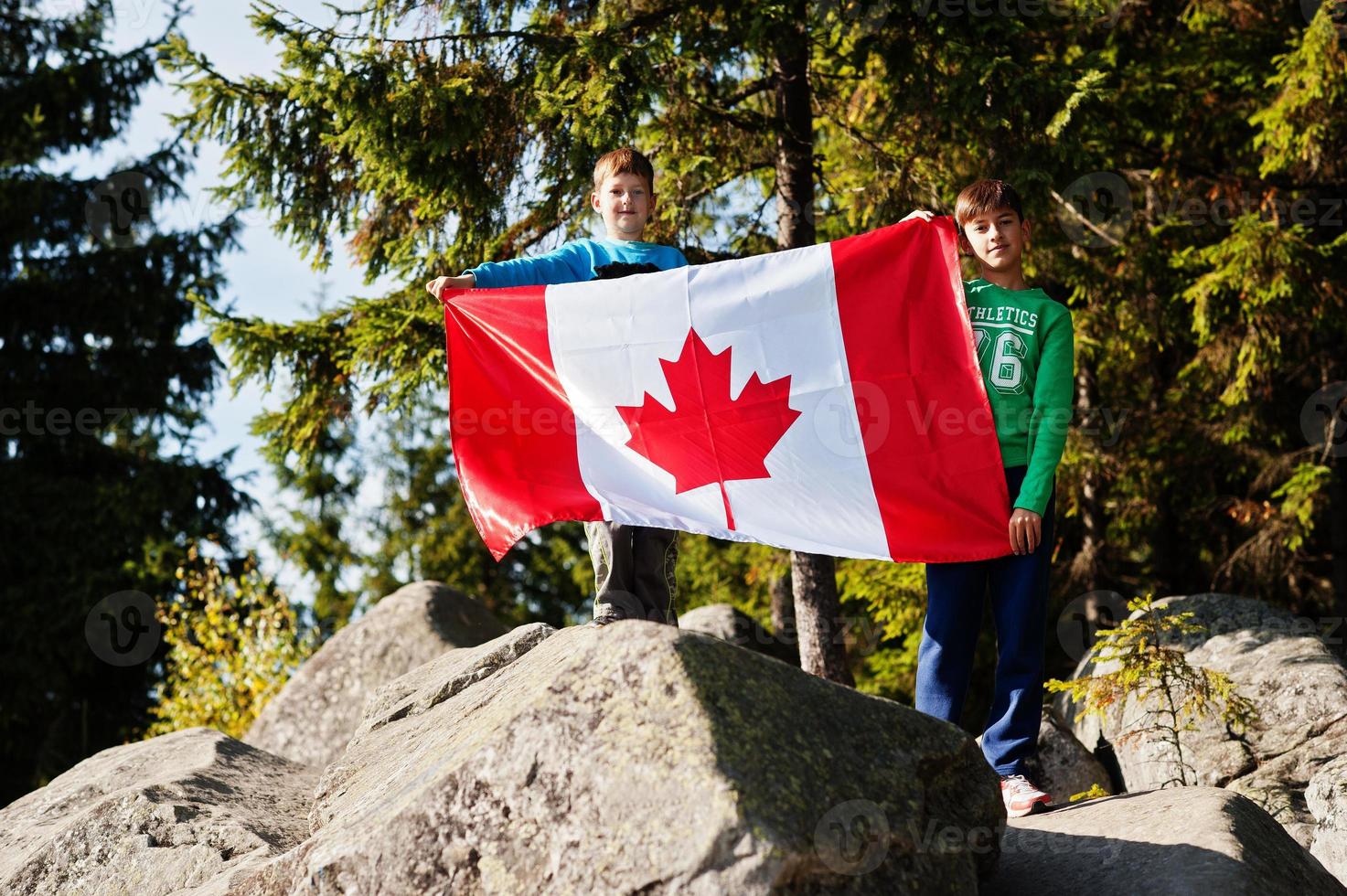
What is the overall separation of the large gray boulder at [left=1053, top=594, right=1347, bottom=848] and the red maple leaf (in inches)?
84.0

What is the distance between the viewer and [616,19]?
797 centimetres

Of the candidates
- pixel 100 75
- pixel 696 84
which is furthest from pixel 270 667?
pixel 100 75

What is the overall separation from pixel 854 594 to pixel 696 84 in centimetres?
444

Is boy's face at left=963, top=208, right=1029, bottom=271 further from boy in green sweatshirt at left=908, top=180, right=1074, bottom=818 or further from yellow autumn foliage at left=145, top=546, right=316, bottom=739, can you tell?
yellow autumn foliage at left=145, top=546, right=316, bottom=739

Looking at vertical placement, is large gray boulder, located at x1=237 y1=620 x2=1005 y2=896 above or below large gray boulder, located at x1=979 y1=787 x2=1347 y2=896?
above

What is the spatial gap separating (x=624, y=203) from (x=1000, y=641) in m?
2.19

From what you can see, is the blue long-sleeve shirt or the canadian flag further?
the blue long-sleeve shirt

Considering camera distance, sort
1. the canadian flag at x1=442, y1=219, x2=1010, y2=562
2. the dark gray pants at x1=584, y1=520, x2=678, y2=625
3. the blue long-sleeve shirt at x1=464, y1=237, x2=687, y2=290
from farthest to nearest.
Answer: the blue long-sleeve shirt at x1=464, y1=237, x2=687, y2=290 → the dark gray pants at x1=584, y1=520, x2=678, y2=625 → the canadian flag at x1=442, y1=219, x2=1010, y2=562

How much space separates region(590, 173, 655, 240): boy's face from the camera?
4.93 m

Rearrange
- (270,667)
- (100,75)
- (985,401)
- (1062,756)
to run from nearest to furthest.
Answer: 1. (985,401)
2. (1062,756)
3. (270,667)
4. (100,75)

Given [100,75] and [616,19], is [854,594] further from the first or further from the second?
[100,75]

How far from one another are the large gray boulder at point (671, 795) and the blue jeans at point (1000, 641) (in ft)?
3.09

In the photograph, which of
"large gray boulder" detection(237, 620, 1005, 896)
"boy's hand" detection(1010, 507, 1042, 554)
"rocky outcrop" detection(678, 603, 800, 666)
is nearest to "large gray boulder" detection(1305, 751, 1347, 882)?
"boy's hand" detection(1010, 507, 1042, 554)

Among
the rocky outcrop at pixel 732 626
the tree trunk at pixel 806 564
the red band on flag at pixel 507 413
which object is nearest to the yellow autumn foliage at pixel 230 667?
the rocky outcrop at pixel 732 626
